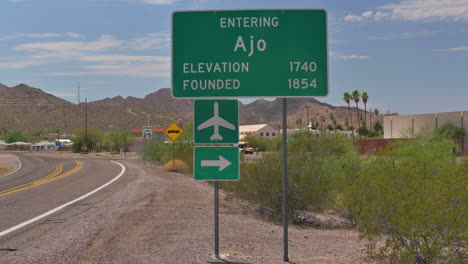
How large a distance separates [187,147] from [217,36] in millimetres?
32148

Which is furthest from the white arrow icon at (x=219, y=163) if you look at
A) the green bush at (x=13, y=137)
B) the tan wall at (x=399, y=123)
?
the green bush at (x=13, y=137)

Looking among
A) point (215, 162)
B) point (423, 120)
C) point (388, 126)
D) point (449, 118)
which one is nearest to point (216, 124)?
point (215, 162)

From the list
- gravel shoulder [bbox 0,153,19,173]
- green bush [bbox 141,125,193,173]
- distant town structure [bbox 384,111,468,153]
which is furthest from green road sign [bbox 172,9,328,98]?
distant town structure [bbox 384,111,468,153]

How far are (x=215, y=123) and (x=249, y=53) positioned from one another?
3.78 ft

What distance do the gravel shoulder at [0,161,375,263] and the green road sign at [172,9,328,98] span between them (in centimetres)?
249

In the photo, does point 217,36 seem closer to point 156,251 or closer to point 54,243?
point 156,251

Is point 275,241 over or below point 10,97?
below

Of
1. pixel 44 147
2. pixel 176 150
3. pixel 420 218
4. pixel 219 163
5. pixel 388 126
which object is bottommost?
pixel 44 147

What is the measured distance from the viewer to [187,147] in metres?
39.8

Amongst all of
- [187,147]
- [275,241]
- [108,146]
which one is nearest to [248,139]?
[108,146]

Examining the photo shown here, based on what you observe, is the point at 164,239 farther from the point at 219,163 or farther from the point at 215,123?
the point at 215,123

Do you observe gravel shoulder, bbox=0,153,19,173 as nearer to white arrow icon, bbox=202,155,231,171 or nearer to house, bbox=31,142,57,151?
white arrow icon, bbox=202,155,231,171

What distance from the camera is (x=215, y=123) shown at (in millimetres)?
7656

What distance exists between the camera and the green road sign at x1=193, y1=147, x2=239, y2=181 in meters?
7.67
